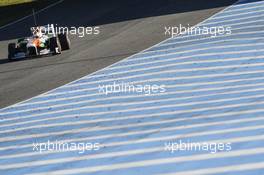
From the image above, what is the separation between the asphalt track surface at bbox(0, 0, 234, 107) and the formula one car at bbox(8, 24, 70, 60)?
0.24 m

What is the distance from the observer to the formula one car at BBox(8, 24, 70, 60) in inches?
706

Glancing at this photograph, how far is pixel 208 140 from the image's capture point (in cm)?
934

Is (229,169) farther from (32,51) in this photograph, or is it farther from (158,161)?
(32,51)

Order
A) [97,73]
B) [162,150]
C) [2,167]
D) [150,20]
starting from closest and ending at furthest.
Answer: [162,150], [2,167], [97,73], [150,20]

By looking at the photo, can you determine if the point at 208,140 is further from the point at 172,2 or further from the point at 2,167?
the point at 172,2

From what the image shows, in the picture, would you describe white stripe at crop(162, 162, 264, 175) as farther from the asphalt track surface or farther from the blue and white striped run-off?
the asphalt track surface

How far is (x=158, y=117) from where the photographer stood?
428 inches

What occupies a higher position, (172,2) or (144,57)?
(172,2)

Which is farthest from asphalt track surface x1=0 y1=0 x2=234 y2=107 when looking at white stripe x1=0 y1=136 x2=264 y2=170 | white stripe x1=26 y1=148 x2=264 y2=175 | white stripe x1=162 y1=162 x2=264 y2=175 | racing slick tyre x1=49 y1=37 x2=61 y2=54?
white stripe x1=162 y1=162 x2=264 y2=175

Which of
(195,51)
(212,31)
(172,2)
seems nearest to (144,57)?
(195,51)

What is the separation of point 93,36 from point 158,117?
9.88 metres

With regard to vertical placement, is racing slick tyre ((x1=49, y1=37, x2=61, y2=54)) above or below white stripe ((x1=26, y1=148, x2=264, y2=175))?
above

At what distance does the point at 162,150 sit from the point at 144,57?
7035 mm

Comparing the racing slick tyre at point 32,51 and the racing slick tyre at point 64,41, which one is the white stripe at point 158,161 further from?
the racing slick tyre at point 64,41
